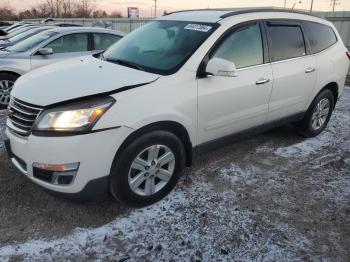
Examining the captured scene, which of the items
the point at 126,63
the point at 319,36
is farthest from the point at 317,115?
the point at 126,63

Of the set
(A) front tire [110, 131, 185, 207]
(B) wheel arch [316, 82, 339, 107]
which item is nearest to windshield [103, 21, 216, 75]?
(A) front tire [110, 131, 185, 207]

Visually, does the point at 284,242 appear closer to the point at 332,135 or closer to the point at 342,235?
the point at 342,235

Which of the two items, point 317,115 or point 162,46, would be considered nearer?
point 162,46

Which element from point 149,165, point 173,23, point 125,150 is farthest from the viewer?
point 173,23

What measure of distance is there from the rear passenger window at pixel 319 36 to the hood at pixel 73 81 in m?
2.70

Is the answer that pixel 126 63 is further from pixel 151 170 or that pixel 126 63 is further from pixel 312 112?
pixel 312 112

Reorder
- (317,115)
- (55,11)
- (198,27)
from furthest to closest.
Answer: (55,11) → (317,115) → (198,27)

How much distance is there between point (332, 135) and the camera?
555 cm

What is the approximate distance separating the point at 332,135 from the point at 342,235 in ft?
9.21

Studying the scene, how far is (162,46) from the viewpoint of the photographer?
3.73 meters

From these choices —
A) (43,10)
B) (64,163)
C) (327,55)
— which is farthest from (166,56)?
(43,10)

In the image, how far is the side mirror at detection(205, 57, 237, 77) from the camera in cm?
322

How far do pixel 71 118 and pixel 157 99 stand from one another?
76 centimetres

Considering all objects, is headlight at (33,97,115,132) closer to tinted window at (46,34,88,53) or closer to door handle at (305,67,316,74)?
door handle at (305,67,316,74)
